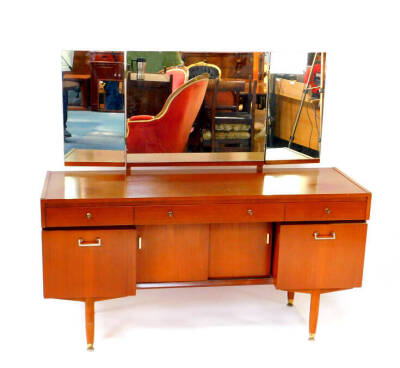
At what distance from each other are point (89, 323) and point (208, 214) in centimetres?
80

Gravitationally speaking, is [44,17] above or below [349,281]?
above

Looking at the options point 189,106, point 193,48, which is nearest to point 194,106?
→ point 189,106

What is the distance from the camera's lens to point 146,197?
9.16ft

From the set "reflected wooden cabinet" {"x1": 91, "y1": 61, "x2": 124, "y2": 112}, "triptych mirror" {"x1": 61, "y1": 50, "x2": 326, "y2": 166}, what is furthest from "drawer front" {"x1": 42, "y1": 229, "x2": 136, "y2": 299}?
"reflected wooden cabinet" {"x1": 91, "y1": 61, "x2": 124, "y2": 112}

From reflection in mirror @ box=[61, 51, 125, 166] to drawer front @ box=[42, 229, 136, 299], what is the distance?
1.81 ft

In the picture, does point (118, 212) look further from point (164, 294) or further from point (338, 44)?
point (338, 44)

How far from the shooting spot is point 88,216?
2.76m

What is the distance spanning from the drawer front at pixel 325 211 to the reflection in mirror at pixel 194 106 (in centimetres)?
53

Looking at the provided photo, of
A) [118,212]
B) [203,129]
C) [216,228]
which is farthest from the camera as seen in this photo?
[203,129]

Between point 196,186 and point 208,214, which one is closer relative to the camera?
point 208,214

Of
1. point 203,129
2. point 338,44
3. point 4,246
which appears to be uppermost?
point 338,44

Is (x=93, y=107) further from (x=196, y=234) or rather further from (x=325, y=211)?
(x=325, y=211)

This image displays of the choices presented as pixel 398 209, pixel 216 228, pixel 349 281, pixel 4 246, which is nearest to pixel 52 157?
pixel 4 246

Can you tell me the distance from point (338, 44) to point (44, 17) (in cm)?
160
